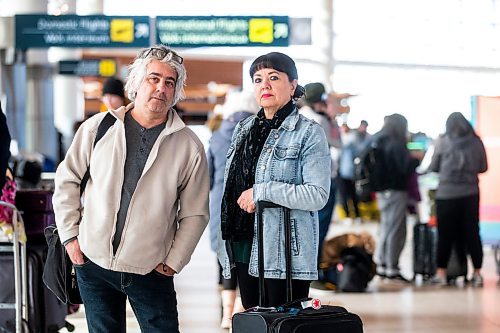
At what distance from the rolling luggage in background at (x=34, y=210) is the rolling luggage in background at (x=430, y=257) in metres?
5.41

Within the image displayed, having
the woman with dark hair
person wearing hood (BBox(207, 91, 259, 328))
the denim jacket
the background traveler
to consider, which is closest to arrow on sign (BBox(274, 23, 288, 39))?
the background traveler

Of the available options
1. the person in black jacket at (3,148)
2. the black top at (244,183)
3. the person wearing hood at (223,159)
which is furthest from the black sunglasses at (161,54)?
the person wearing hood at (223,159)

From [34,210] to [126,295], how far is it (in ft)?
7.36

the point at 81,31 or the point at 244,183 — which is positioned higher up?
the point at 81,31

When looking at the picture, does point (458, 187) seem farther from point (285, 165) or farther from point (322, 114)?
point (285, 165)

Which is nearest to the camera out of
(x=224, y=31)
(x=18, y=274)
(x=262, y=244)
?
(x=262, y=244)

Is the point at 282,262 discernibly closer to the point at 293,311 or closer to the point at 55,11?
the point at 293,311

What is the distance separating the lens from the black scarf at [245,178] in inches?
183

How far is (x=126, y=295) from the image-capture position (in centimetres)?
449

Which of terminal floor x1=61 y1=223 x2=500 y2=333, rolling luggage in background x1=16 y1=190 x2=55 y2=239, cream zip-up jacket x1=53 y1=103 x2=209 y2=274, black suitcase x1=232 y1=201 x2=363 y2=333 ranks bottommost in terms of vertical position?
terminal floor x1=61 y1=223 x2=500 y2=333

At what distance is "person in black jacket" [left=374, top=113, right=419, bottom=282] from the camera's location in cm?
1109

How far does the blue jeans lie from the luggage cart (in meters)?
1.76

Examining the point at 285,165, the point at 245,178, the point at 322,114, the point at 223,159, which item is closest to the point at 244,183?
the point at 245,178

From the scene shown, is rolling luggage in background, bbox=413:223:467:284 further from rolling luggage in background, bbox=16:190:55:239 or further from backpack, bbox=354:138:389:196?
rolling luggage in background, bbox=16:190:55:239
